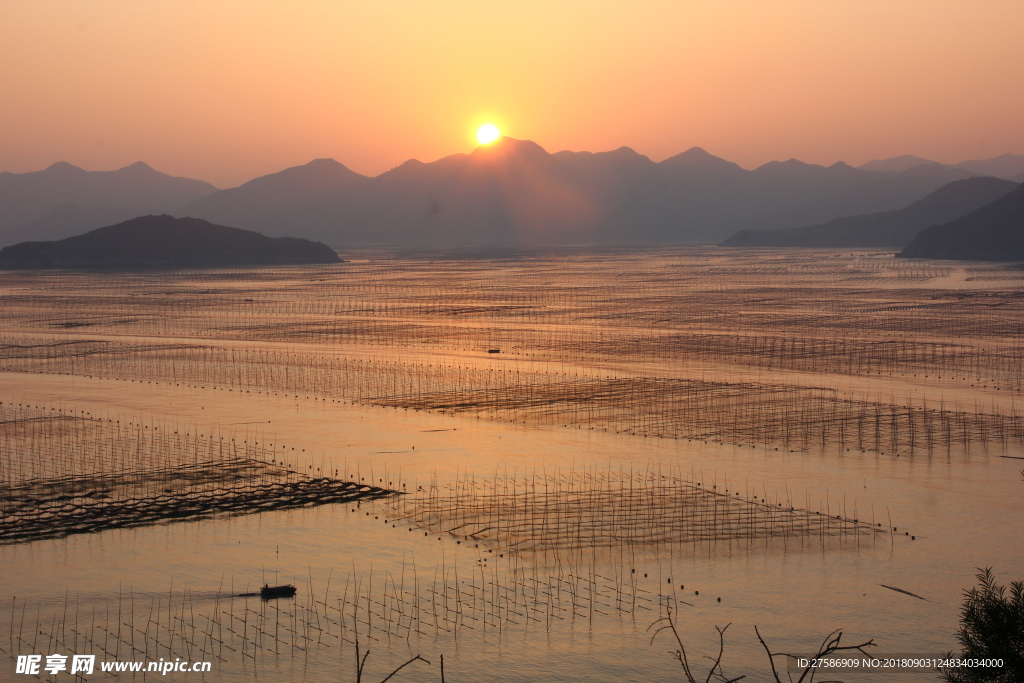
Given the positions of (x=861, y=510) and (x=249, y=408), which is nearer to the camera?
(x=861, y=510)

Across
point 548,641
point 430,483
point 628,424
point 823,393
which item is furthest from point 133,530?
point 823,393

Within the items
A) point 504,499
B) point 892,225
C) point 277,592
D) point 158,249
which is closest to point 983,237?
point 892,225

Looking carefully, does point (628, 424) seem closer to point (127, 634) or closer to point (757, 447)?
point (757, 447)

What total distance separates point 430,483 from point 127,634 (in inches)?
296

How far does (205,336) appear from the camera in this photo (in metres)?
42.6

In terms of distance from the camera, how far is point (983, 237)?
365 ft

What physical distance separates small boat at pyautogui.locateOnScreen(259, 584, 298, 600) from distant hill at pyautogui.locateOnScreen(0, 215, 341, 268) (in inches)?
4231

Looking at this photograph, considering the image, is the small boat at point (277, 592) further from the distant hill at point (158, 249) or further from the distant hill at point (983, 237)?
the distant hill at point (983, 237)

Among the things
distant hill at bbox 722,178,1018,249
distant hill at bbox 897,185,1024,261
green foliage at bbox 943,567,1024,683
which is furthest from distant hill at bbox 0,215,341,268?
green foliage at bbox 943,567,1024,683

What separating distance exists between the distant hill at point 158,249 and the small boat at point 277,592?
107m

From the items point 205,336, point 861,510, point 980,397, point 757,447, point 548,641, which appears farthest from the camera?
point 205,336

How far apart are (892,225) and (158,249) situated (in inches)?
5657

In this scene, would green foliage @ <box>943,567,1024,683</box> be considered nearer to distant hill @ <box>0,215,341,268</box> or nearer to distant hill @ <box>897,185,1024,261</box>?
distant hill @ <box>897,185,1024,261</box>

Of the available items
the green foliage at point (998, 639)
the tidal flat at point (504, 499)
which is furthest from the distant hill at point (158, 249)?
the green foliage at point (998, 639)
